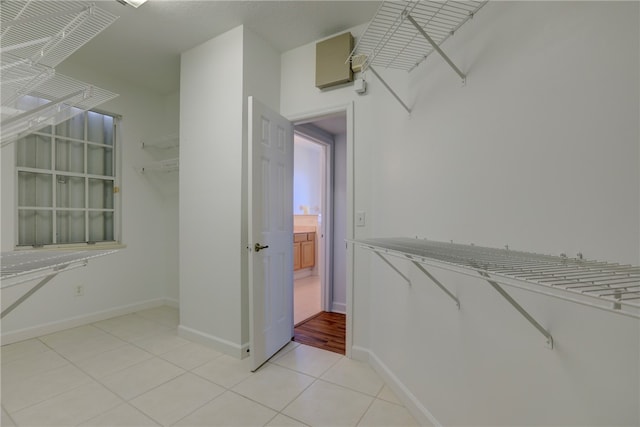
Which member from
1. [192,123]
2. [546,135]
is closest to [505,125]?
[546,135]

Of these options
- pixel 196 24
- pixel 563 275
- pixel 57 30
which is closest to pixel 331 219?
pixel 196 24

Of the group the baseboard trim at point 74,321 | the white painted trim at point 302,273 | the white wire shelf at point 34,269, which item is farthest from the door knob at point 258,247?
the white painted trim at point 302,273

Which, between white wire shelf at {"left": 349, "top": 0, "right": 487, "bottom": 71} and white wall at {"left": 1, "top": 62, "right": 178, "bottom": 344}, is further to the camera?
white wall at {"left": 1, "top": 62, "right": 178, "bottom": 344}

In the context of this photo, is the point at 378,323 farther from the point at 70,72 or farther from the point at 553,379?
the point at 70,72

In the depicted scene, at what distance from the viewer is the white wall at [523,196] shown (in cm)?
79

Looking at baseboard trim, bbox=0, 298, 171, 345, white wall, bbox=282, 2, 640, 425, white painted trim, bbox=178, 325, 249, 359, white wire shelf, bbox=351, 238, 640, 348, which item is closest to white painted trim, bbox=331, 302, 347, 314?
white painted trim, bbox=178, 325, 249, 359

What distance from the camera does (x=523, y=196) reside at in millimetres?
1048

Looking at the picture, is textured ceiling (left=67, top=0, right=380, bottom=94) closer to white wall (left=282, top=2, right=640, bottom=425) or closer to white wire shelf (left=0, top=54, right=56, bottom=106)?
white wall (left=282, top=2, right=640, bottom=425)

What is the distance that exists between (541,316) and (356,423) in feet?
3.78

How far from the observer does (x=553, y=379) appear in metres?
0.91

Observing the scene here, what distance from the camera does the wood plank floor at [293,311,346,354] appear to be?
2588 millimetres

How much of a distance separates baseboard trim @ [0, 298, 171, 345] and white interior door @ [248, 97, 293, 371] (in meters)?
1.92

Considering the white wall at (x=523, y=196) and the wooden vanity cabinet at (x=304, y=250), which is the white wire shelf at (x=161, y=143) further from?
the white wall at (x=523, y=196)

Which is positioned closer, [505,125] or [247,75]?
[505,125]
